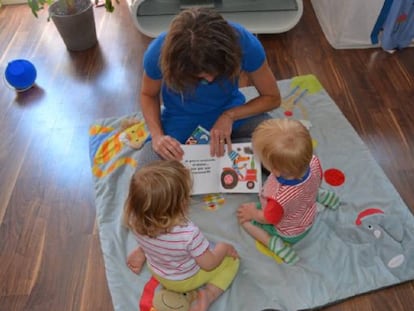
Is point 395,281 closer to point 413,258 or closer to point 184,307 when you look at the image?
point 413,258

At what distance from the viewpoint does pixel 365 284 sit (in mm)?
1129

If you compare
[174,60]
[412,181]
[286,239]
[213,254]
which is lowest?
[412,181]

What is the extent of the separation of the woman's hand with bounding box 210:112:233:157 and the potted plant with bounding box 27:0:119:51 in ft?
3.44

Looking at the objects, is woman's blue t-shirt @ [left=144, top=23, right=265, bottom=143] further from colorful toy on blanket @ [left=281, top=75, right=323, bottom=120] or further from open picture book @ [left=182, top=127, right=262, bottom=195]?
colorful toy on blanket @ [left=281, top=75, right=323, bottom=120]

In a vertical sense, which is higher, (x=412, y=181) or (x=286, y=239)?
(x=286, y=239)

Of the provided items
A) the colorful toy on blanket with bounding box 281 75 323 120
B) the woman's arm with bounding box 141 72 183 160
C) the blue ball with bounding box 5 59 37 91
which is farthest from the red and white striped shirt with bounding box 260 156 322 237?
the blue ball with bounding box 5 59 37 91

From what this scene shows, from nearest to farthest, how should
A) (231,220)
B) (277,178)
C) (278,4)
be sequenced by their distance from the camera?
(277,178)
(231,220)
(278,4)

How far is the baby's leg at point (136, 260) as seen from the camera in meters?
1.19

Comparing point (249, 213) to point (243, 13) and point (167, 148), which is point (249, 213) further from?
point (243, 13)

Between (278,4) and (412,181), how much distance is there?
1196 millimetres

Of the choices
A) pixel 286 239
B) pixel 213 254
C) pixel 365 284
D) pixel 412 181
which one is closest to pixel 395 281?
pixel 365 284

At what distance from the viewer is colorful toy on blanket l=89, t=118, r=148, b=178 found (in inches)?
59.2

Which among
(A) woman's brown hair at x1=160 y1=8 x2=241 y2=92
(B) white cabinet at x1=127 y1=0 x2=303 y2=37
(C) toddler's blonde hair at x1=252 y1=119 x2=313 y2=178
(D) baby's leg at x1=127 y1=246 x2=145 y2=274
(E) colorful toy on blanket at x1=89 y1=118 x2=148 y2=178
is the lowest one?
(D) baby's leg at x1=127 y1=246 x2=145 y2=274

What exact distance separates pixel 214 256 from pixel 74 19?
152 centimetres
